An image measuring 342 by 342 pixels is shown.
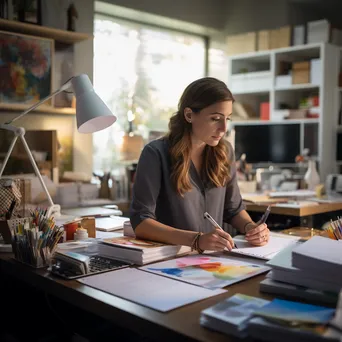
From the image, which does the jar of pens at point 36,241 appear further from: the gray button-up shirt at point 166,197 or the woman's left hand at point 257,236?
the woman's left hand at point 257,236

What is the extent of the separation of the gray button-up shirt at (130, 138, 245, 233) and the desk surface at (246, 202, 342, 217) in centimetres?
100

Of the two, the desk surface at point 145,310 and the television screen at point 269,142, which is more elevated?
the television screen at point 269,142

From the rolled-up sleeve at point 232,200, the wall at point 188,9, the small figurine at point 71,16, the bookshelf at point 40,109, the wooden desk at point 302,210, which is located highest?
the wall at point 188,9

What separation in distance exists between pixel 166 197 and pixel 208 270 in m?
0.54

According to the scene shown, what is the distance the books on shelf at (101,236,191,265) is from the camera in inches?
57.7

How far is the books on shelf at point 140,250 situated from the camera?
4.81 feet

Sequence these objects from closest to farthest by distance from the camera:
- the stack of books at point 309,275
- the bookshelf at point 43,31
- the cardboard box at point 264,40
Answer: the stack of books at point 309,275, the bookshelf at point 43,31, the cardboard box at point 264,40

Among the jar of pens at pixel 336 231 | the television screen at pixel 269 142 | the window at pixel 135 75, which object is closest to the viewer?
the jar of pens at pixel 336 231

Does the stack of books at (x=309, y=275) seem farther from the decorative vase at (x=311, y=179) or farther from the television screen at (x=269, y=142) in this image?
the television screen at (x=269, y=142)

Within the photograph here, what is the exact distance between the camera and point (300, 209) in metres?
2.84

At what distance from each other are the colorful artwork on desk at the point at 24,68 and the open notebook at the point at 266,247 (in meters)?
1.93

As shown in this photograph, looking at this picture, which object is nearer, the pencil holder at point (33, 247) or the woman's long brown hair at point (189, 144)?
the pencil holder at point (33, 247)

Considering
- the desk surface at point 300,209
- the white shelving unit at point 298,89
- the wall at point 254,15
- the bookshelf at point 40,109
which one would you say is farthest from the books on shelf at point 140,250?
the wall at point 254,15

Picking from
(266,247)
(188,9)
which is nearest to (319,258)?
(266,247)
